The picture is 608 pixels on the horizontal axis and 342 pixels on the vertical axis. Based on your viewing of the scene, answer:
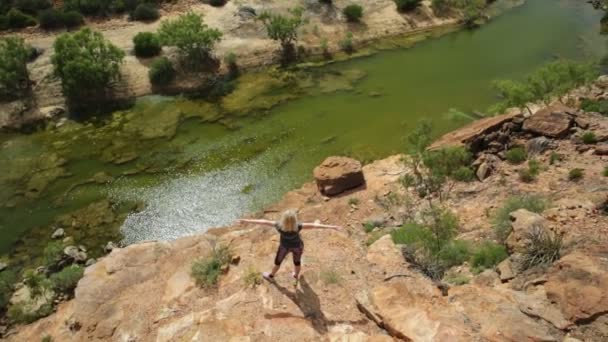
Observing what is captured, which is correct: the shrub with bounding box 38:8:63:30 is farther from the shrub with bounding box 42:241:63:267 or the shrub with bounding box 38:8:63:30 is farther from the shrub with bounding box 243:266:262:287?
the shrub with bounding box 243:266:262:287

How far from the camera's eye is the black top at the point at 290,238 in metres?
12.6

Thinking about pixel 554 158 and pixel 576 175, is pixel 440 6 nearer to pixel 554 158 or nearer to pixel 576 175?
pixel 554 158

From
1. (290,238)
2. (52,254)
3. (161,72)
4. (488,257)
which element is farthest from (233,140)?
(488,257)

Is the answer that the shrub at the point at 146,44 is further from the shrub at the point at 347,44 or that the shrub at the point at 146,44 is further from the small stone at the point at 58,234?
the small stone at the point at 58,234

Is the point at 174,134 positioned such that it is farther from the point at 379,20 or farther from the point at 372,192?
the point at 379,20

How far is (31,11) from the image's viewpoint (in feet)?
125

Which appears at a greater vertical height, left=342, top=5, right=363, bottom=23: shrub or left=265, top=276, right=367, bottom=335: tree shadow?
left=342, top=5, right=363, bottom=23: shrub

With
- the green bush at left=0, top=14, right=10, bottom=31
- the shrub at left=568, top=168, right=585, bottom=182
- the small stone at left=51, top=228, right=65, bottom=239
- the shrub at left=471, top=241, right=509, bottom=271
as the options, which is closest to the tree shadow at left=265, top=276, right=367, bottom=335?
the shrub at left=471, top=241, right=509, bottom=271

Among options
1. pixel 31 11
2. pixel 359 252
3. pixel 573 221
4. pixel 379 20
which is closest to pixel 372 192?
pixel 359 252

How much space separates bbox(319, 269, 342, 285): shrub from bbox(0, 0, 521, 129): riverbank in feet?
75.1

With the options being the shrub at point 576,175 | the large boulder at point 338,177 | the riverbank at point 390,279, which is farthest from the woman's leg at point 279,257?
the shrub at point 576,175

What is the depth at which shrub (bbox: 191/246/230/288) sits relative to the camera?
1468cm

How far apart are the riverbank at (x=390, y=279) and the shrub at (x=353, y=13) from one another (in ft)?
70.5

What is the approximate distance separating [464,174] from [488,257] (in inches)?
298
